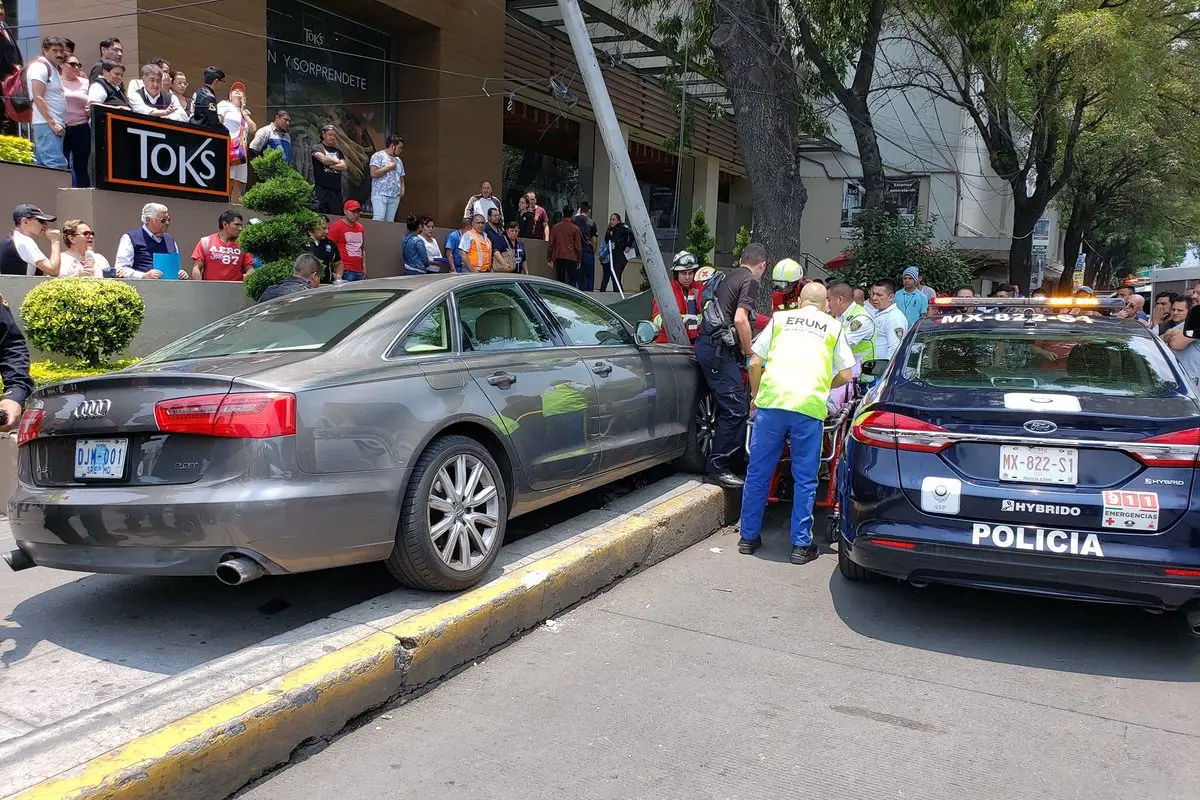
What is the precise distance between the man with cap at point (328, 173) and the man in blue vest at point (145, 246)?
3389mm

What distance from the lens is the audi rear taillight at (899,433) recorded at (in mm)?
4285

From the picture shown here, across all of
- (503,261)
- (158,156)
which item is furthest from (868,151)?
(158,156)

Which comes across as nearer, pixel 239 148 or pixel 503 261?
pixel 239 148

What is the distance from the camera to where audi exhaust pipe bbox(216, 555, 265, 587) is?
11.6ft

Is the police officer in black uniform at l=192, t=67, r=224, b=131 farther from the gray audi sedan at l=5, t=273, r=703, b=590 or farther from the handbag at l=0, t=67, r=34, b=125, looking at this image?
the gray audi sedan at l=5, t=273, r=703, b=590

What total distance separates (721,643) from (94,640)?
9.01 ft

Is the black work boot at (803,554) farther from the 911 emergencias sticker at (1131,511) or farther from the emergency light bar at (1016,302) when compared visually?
the 911 emergencias sticker at (1131,511)

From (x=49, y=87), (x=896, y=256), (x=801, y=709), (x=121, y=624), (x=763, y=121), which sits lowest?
(x=801, y=709)

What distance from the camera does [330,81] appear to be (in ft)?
46.6

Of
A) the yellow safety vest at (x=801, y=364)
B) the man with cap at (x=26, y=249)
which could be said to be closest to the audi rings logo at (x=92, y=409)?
the yellow safety vest at (x=801, y=364)

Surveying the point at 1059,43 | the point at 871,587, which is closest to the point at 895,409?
the point at 871,587

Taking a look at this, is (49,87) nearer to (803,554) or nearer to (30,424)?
(30,424)

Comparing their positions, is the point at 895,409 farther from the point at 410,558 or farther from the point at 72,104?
the point at 72,104

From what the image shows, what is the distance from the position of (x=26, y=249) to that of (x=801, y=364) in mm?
6131
